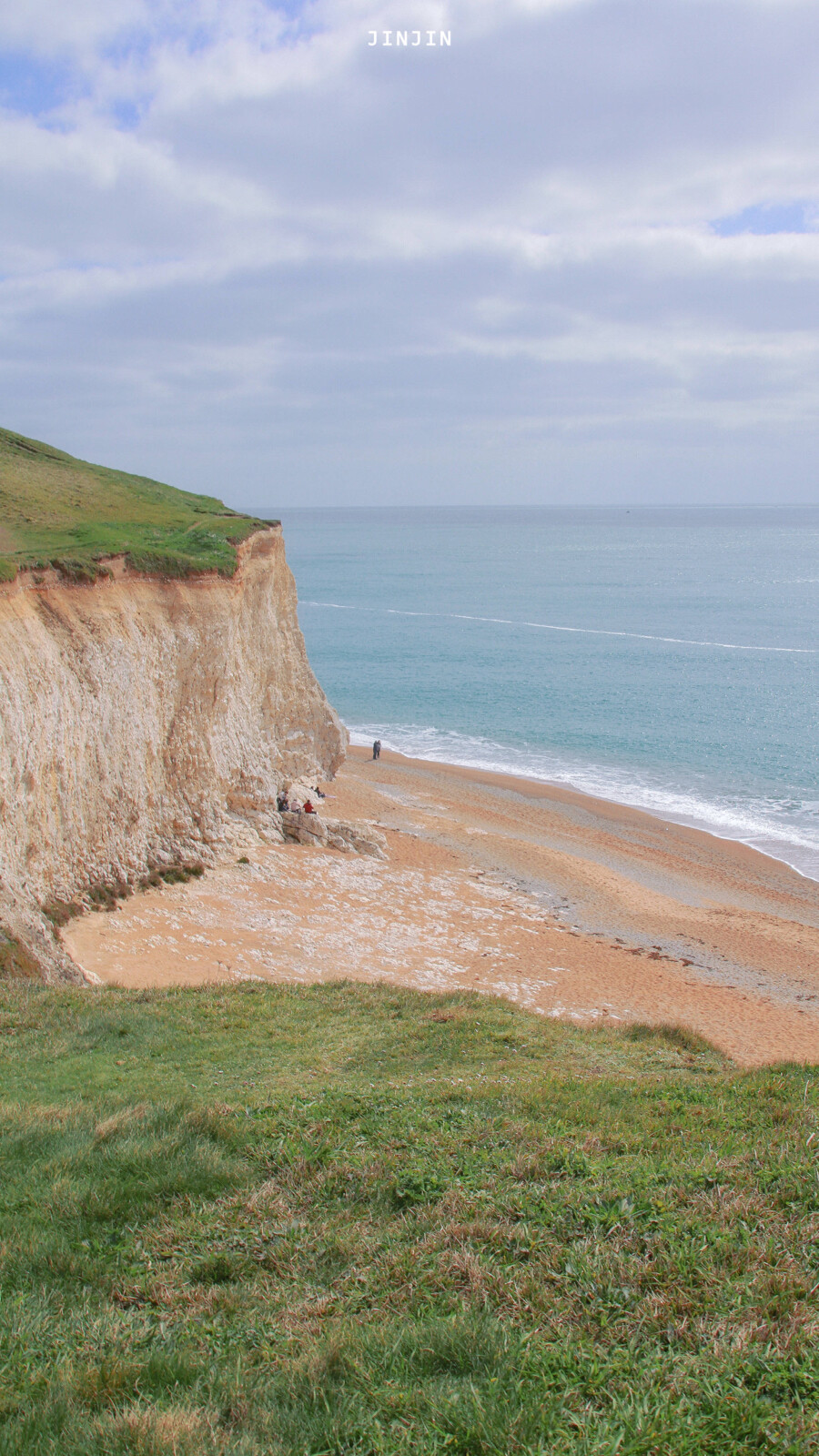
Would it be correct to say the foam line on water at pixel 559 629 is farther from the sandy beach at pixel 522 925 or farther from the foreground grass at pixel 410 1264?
the foreground grass at pixel 410 1264

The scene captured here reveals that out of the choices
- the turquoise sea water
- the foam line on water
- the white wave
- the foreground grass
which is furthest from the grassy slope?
the foam line on water

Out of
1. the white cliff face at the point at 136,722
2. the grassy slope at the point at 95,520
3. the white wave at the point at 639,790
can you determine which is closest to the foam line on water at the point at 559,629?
the white wave at the point at 639,790

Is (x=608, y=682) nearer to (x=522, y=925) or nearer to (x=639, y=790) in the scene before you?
(x=639, y=790)

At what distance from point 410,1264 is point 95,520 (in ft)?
80.5

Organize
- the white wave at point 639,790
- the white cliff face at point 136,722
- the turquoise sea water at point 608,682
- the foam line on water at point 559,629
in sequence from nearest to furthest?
the white cliff face at point 136,722 → the white wave at point 639,790 → the turquoise sea water at point 608,682 → the foam line on water at point 559,629

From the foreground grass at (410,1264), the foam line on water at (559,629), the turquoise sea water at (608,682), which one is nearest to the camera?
the foreground grass at (410,1264)

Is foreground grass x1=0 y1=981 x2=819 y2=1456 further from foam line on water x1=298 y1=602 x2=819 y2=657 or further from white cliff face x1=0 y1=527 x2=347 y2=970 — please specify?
foam line on water x1=298 y1=602 x2=819 y2=657

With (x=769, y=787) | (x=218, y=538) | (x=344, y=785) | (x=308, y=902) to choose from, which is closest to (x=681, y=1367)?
(x=308, y=902)

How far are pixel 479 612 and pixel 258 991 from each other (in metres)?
75.6

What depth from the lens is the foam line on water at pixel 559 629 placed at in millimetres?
67250

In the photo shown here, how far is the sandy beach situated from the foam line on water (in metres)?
38.8

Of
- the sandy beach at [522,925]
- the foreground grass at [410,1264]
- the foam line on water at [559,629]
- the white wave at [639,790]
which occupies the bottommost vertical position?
the sandy beach at [522,925]

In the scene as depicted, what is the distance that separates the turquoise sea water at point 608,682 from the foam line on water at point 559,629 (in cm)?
29

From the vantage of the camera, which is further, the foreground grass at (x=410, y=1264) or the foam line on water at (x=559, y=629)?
the foam line on water at (x=559, y=629)
